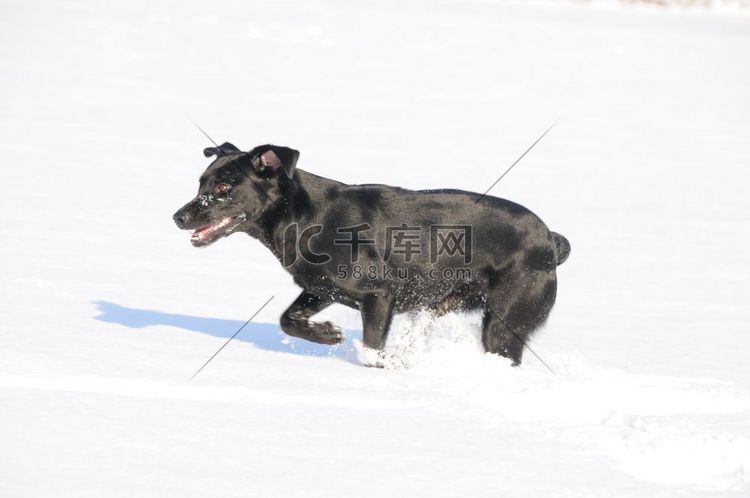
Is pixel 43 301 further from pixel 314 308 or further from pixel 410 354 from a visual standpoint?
pixel 410 354

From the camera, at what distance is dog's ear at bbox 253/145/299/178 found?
550cm

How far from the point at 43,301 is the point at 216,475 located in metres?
3.21

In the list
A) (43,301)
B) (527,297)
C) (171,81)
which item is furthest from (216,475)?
(171,81)

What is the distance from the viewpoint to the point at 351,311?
7238mm

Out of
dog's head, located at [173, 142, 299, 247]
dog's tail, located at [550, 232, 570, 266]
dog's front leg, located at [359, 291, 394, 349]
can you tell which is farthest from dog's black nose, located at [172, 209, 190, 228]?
dog's tail, located at [550, 232, 570, 266]

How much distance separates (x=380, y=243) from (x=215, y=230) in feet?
3.38

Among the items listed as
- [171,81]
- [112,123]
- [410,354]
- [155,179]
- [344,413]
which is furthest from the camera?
[171,81]

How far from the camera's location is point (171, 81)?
711 inches

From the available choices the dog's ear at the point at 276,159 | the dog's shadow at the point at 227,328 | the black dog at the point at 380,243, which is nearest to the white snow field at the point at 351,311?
the dog's shadow at the point at 227,328

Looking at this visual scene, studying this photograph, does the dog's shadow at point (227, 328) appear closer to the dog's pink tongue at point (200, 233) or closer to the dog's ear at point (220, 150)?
the dog's pink tongue at point (200, 233)

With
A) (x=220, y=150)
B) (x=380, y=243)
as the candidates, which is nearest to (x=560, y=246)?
(x=380, y=243)

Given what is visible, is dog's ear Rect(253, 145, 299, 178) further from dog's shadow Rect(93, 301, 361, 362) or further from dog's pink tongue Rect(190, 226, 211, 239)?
dog's shadow Rect(93, 301, 361, 362)

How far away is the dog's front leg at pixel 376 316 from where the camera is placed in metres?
5.61

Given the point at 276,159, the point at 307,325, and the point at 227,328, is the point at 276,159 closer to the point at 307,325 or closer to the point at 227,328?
the point at 307,325
